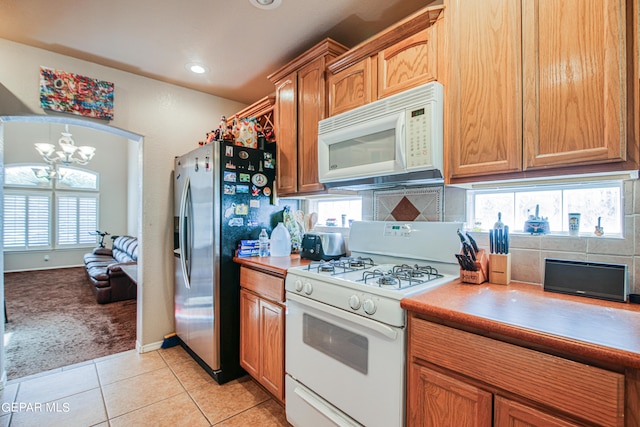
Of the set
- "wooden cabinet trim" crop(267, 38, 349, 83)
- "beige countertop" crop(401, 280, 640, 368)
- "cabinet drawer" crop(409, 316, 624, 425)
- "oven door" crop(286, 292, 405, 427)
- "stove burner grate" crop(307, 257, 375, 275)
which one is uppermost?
"wooden cabinet trim" crop(267, 38, 349, 83)

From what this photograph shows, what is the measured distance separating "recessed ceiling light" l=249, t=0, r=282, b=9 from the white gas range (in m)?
1.53

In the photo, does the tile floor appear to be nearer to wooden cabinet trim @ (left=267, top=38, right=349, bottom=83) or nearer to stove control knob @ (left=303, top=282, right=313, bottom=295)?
stove control knob @ (left=303, top=282, right=313, bottom=295)

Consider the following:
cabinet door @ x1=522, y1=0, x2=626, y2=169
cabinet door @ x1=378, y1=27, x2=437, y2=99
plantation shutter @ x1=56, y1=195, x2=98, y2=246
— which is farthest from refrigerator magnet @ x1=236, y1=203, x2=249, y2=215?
plantation shutter @ x1=56, y1=195, x2=98, y2=246

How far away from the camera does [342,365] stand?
1.39m

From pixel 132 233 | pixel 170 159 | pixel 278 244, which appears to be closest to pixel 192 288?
pixel 278 244

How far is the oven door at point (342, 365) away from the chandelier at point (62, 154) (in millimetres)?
5854

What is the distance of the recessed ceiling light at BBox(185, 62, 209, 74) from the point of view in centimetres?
252

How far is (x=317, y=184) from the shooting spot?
2.10 m

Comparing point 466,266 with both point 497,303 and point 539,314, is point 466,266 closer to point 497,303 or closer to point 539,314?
point 497,303

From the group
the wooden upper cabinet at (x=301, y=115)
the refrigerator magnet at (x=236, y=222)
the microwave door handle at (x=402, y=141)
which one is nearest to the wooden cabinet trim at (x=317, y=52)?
the wooden upper cabinet at (x=301, y=115)

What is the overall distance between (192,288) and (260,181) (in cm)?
108

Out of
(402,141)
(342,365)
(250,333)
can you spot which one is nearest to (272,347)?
(250,333)

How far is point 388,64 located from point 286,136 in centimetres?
100

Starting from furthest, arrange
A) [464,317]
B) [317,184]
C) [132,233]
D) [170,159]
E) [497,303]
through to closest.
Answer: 1. [132,233]
2. [170,159]
3. [317,184]
4. [497,303]
5. [464,317]
